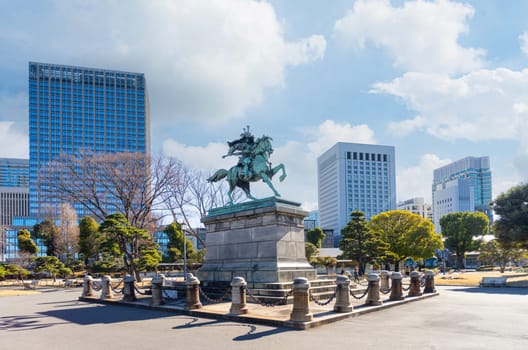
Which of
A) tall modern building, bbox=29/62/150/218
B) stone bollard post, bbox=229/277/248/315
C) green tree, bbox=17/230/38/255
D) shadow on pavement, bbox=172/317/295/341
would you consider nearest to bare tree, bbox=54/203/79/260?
green tree, bbox=17/230/38/255

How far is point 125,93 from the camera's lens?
452 feet

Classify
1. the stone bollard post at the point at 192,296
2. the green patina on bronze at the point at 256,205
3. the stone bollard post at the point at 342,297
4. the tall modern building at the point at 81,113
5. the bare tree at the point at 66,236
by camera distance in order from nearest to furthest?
1. the stone bollard post at the point at 342,297
2. the stone bollard post at the point at 192,296
3. the green patina on bronze at the point at 256,205
4. the bare tree at the point at 66,236
5. the tall modern building at the point at 81,113

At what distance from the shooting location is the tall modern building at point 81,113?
127 m

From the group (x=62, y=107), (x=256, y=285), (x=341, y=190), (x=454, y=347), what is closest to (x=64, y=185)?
(x=256, y=285)

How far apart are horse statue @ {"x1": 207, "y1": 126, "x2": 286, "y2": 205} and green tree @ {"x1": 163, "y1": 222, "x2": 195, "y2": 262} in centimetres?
3871

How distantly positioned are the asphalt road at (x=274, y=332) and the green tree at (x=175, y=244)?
42.2 metres

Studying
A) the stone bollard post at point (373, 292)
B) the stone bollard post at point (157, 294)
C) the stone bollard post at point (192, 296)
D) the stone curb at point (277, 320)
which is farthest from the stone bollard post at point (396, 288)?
the stone bollard post at point (157, 294)

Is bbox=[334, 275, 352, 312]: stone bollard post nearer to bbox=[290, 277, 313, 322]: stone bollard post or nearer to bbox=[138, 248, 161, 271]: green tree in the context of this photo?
bbox=[290, 277, 313, 322]: stone bollard post

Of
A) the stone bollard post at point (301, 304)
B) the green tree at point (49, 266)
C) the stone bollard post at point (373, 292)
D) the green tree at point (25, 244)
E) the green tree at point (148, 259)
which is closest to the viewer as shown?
the stone bollard post at point (301, 304)

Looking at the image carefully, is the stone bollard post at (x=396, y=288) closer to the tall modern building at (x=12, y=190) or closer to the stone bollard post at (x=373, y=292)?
the stone bollard post at (x=373, y=292)

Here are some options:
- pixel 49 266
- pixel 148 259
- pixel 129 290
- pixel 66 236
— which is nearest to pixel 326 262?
pixel 148 259

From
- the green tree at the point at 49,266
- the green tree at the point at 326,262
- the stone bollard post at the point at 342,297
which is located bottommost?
the green tree at the point at 326,262

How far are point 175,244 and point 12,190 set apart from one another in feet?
442

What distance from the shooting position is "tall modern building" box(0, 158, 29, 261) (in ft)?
523
